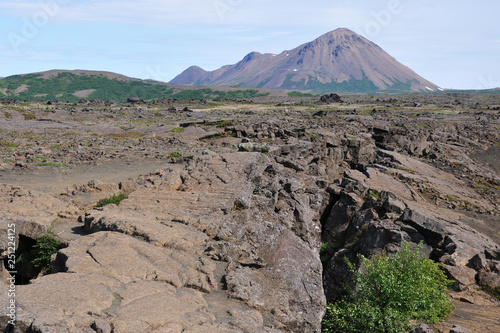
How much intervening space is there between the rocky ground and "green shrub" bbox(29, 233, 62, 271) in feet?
1.29

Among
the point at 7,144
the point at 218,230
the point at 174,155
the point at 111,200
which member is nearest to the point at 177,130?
the point at 174,155

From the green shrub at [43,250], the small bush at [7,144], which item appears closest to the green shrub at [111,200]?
the green shrub at [43,250]

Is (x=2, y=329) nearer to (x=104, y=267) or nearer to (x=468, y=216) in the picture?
(x=104, y=267)

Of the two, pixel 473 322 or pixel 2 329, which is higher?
pixel 2 329

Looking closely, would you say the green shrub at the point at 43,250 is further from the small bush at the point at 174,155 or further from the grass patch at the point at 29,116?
the grass patch at the point at 29,116

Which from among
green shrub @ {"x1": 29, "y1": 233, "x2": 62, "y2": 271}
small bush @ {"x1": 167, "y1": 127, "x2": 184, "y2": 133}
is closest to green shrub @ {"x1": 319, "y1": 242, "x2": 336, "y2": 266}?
green shrub @ {"x1": 29, "y1": 233, "x2": 62, "y2": 271}

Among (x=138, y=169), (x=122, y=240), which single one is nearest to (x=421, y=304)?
(x=122, y=240)

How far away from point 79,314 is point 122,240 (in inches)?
158

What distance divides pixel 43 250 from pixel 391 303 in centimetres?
1241

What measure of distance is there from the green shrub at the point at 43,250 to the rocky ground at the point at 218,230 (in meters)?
0.39

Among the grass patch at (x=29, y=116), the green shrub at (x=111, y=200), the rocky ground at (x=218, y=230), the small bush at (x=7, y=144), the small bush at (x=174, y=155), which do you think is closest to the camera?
the rocky ground at (x=218, y=230)

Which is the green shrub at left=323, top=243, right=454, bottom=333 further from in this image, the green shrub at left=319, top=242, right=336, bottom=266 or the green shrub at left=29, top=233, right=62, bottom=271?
the green shrub at left=29, top=233, right=62, bottom=271

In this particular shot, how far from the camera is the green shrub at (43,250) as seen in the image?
38.8 feet

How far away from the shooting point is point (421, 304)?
1452cm
